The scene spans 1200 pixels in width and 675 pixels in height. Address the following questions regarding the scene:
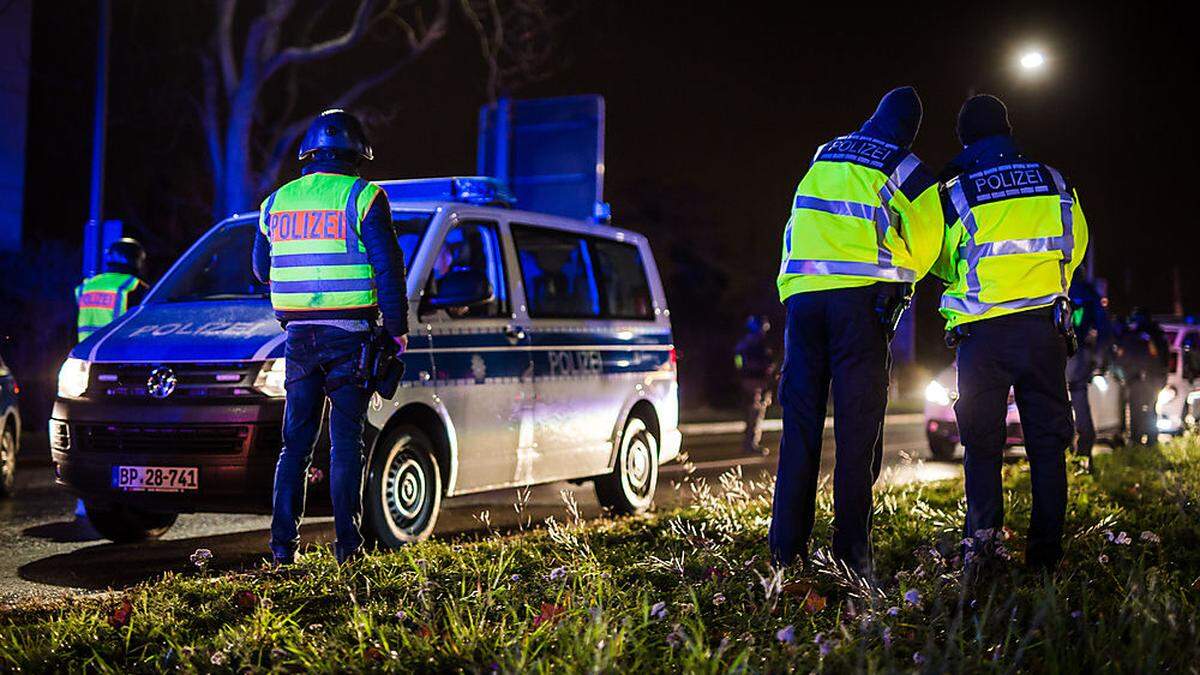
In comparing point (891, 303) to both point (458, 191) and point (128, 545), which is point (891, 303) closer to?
point (458, 191)

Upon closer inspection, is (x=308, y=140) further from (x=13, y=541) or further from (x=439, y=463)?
(x=13, y=541)

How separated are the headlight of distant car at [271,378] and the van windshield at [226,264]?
34.3 inches

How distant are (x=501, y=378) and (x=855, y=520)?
2.86 meters

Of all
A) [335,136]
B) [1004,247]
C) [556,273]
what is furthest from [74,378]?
[1004,247]

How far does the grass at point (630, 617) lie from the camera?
12.0ft

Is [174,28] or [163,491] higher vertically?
[174,28]

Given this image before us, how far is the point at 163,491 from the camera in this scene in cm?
643

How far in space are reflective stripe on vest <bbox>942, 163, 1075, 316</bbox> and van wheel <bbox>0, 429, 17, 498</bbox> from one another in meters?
6.57

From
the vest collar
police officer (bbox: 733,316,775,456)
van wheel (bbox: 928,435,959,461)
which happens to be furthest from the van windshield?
police officer (bbox: 733,316,775,456)

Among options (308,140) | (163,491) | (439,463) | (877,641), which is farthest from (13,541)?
(877,641)

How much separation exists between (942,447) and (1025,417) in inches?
359

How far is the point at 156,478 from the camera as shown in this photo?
21.1 feet

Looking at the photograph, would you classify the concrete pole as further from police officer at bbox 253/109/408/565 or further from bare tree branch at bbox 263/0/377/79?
police officer at bbox 253/109/408/565

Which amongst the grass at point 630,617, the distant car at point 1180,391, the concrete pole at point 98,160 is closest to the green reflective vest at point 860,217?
the grass at point 630,617
